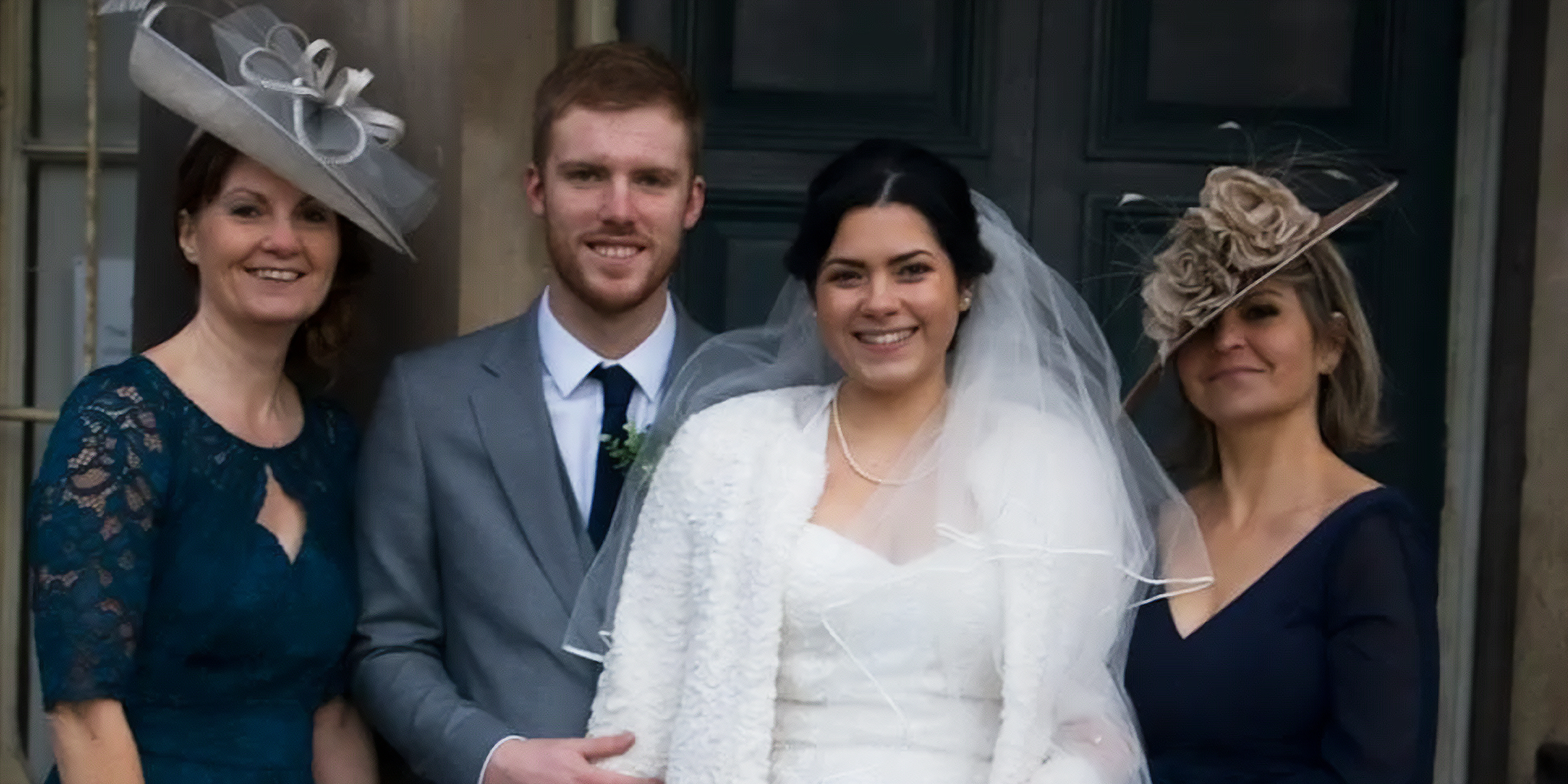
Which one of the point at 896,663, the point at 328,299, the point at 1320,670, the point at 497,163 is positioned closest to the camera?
the point at 896,663

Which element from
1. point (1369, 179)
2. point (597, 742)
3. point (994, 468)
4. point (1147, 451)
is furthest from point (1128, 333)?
point (597, 742)

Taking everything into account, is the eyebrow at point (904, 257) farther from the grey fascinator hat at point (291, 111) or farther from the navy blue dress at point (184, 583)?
the navy blue dress at point (184, 583)

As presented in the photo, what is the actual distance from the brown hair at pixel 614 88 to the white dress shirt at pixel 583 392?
0.98 feet

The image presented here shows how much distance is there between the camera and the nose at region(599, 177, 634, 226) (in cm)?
318

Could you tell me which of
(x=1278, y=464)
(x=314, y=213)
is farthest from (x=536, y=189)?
(x=1278, y=464)

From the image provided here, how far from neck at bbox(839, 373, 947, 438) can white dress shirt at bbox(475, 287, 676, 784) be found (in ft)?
1.36

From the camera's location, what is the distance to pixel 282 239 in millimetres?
3236

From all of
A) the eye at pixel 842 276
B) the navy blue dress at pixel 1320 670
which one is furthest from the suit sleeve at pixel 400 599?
the navy blue dress at pixel 1320 670

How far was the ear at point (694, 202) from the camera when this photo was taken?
3.33 meters

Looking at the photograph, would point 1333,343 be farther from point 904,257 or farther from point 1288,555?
point 904,257

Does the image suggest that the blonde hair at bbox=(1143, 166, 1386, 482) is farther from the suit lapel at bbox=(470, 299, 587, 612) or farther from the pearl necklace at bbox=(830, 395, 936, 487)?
the suit lapel at bbox=(470, 299, 587, 612)

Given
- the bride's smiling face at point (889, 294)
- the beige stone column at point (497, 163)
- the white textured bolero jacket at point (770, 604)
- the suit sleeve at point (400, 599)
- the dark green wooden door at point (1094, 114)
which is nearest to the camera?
the white textured bolero jacket at point (770, 604)

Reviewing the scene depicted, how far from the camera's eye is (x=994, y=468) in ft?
9.52

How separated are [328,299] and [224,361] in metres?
0.26
